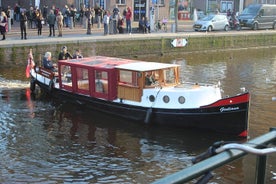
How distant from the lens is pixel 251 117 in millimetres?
13977

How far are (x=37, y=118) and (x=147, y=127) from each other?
3702 mm

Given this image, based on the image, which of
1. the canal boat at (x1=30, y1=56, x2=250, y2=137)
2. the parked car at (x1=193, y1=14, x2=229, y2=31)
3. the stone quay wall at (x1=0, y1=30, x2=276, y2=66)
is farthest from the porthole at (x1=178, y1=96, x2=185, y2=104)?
the parked car at (x1=193, y1=14, x2=229, y2=31)

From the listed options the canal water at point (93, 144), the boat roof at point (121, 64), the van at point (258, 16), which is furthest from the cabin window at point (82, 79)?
the van at point (258, 16)

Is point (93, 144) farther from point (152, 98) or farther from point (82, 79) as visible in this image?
point (82, 79)

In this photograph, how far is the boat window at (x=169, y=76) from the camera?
45.5 ft

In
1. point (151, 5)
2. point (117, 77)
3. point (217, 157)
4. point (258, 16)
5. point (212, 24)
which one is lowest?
point (117, 77)

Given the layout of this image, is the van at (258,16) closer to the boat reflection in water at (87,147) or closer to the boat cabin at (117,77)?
the boat cabin at (117,77)

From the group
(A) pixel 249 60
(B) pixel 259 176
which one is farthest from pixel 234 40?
(B) pixel 259 176

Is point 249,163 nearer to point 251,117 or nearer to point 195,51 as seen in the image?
point 251,117

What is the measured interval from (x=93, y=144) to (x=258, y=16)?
107ft

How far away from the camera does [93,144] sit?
11.3m

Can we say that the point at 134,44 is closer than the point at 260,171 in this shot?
No

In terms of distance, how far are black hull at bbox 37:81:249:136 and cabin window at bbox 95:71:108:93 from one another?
14.8 inches

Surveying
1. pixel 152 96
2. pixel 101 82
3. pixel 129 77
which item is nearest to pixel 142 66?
pixel 129 77
